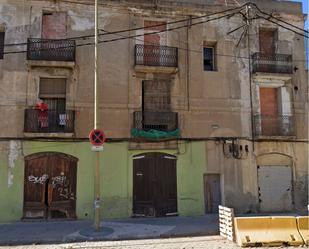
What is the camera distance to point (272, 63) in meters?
18.0

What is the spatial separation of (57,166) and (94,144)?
4265 millimetres

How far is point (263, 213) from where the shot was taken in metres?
16.9

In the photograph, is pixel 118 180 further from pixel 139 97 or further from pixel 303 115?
pixel 303 115

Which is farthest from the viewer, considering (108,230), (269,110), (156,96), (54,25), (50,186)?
(269,110)

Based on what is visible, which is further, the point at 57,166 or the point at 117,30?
the point at 117,30

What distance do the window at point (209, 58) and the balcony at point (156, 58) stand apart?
1891 millimetres

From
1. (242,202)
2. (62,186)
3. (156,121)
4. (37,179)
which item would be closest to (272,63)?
(156,121)

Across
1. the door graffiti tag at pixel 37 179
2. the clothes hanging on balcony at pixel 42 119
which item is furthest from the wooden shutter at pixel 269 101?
the door graffiti tag at pixel 37 179

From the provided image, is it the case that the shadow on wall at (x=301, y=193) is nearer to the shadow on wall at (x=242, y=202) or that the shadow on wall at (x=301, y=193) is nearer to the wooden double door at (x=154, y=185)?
the shadow on wall at (x=242, y=202)

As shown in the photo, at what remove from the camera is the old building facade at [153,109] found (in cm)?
1548

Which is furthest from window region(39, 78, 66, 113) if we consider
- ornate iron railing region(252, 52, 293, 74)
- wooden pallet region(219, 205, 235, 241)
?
ornate iron railing region(252, 52, 293, 74)

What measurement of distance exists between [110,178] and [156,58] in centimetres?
562

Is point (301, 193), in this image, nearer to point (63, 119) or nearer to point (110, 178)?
point (110, 178)

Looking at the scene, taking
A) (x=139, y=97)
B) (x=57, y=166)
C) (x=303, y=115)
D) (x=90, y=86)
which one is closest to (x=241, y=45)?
(x=303, y=115)
